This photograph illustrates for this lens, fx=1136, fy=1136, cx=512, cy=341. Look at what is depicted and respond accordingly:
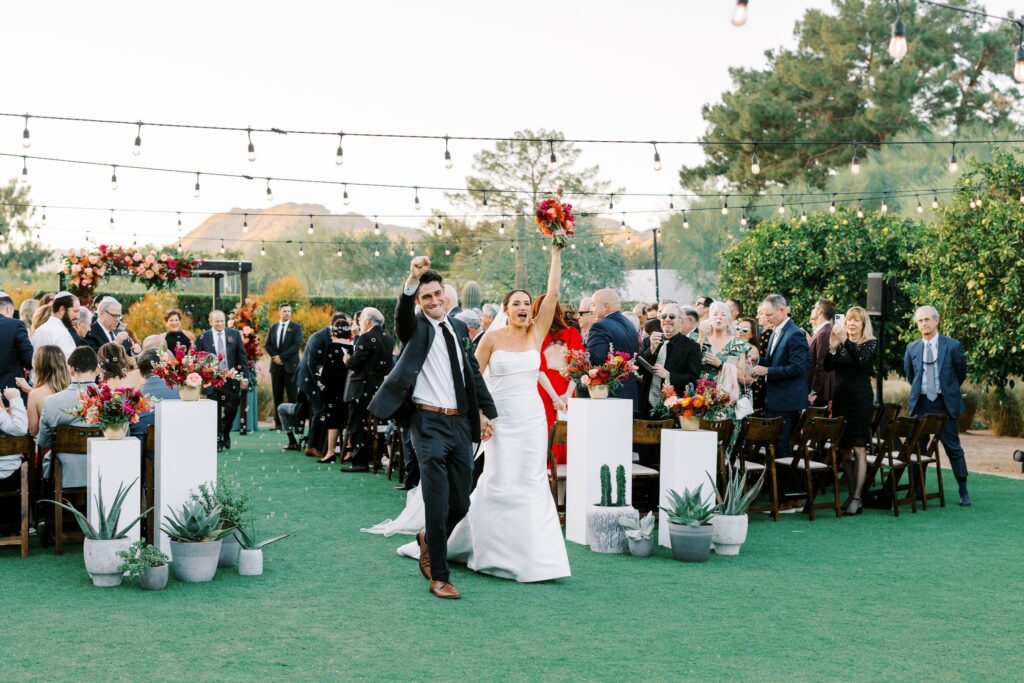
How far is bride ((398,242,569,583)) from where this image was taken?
21.8ft

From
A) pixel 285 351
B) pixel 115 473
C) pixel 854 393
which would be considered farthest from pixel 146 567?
pixel 285 351

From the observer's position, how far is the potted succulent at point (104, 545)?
6.20m

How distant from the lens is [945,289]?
15070 millimetres

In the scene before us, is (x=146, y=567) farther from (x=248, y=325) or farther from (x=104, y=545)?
(x=248, y=325)

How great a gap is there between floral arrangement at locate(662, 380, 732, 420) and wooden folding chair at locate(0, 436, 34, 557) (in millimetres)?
4139

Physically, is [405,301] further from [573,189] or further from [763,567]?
[573,189]

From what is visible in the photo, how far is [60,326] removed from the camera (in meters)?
9.64

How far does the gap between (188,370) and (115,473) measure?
111 cm

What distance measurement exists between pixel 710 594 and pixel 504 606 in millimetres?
1200

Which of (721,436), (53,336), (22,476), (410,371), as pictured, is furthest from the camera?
(53,336)

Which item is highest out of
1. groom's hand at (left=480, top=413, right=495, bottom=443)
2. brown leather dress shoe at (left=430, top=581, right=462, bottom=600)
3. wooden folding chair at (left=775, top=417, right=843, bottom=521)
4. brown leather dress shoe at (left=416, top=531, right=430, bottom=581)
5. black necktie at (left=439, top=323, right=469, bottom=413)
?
black necktie at (left=439, top=323, right=469, bottom=413)

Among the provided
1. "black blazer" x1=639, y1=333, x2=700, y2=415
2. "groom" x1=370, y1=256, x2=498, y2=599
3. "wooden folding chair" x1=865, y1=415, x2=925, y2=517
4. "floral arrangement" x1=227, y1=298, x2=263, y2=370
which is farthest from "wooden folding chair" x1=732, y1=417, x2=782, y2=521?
"floral arrangement" x1=227, y1=298, x2=263, y2=370

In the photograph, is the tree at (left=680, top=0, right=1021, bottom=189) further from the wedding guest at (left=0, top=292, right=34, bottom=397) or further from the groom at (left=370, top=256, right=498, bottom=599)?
the groom at (left=370, top=256, right=498, bottom=599)

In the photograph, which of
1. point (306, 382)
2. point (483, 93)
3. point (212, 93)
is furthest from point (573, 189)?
point (306, 382)
